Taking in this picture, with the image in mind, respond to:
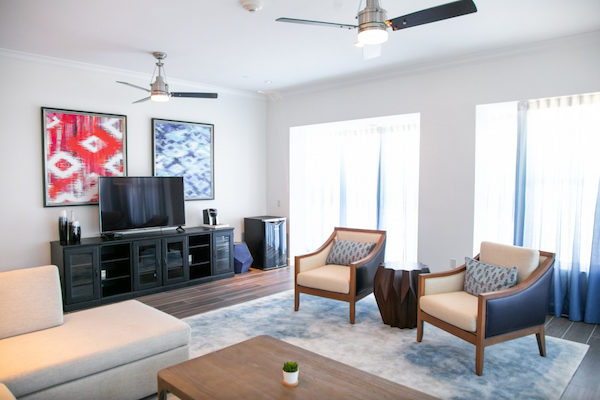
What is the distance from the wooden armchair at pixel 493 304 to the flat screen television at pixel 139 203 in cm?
342

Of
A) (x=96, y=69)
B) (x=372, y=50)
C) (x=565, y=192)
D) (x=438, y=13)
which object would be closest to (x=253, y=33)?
(x=372, y=50)

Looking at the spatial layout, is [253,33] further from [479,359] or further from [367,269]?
[479,359]

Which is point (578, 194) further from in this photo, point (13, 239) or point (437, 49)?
point (13, 239)

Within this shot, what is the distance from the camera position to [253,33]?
3836mm

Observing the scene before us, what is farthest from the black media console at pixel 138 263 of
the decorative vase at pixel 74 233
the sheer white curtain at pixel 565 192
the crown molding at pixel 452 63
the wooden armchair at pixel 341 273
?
the sheer white curtain at pixel 565 192

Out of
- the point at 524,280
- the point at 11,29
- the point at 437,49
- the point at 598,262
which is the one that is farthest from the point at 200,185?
the point at 598,262

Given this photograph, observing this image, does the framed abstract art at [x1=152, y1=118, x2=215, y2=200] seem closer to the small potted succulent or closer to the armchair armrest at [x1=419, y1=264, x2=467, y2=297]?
the armchair armrest at [x1=419, y1=264, x2=467, y2=297]

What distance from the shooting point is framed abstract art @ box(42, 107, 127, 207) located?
4.71 m

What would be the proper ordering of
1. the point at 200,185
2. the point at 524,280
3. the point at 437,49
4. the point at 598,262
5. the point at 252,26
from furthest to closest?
the point at 200,185 < the point at 437,49 < the point at 598,262 < the point at 252,26 < the point at 524,280

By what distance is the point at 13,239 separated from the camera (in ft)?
14.8

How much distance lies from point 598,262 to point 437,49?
8.62ft

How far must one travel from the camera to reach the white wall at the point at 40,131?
4473 mm

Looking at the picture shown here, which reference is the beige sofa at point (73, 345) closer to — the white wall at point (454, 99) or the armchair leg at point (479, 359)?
the armchair leg at point (479, 359)

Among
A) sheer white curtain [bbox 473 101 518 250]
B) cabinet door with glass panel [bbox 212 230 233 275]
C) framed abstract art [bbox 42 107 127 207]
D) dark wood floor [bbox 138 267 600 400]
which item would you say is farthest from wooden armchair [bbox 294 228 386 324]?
framed abstract art [bbox 42 107 127 207]
